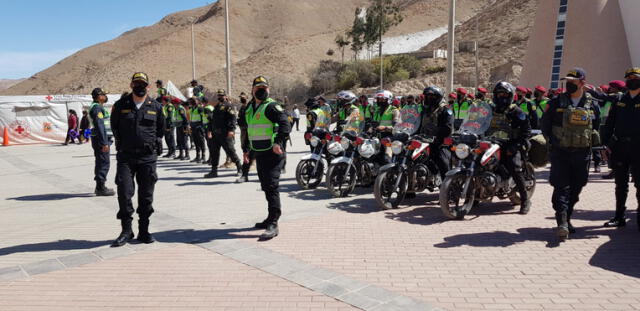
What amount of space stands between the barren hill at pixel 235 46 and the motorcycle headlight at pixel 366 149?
6773 cm

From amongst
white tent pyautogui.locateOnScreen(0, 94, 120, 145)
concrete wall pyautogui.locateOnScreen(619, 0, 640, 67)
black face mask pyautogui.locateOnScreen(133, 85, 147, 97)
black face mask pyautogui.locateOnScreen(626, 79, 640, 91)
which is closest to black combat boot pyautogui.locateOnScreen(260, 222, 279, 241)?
black face mask pyautogui.locateOnScreen(133, 85, 147, 97)

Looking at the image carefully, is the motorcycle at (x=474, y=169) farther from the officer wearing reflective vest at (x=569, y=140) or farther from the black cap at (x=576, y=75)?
the black cap at (x=576, y=75)

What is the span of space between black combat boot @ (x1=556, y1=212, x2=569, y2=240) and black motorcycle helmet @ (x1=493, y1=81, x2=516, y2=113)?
1.94 m

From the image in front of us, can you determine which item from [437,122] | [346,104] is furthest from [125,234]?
[346,104]

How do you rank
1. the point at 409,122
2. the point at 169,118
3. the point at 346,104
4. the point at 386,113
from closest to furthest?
the point at 409,122 < the point at 386,113 < the point at 346,104 < the point at 169,118

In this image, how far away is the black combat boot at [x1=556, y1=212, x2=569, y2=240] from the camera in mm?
6016

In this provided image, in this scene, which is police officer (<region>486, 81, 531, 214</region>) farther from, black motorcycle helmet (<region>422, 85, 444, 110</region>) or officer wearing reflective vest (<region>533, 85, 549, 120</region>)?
officer wearing reflective vest (<region>533, 85, 549, 120</region>)

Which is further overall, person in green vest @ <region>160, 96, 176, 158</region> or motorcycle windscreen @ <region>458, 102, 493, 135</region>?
person in green vest @ <region>160, 96, 176, 158</region>

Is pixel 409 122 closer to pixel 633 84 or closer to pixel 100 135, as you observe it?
pixel 633 84

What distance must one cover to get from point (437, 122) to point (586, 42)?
25345mm

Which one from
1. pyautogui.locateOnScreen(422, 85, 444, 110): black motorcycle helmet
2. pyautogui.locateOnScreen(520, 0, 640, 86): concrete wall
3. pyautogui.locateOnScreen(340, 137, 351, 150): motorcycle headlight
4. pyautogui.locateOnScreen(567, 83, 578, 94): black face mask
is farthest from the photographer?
pyautogui.locateOnScreen(520, 0, 640, 86): concrete wall

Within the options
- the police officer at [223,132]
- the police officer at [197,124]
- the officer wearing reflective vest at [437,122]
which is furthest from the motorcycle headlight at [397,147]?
the police officer at [197,124]

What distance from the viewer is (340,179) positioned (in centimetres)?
902

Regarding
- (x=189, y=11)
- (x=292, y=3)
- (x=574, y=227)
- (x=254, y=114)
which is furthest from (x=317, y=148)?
(x=189, y=11)
